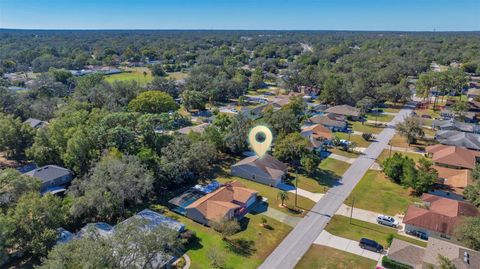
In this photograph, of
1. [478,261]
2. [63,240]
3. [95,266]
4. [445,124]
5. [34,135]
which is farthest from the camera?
[445,124]

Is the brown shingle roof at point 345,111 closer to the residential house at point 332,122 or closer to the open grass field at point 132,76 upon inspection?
the residential house at point 332,122

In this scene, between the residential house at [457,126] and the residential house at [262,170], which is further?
the residential house at [457,126]

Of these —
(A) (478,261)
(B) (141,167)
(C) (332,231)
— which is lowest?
(C) (332,231)

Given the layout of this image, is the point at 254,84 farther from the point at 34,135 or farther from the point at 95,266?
the point at 95,266

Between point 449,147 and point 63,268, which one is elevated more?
point 63,268

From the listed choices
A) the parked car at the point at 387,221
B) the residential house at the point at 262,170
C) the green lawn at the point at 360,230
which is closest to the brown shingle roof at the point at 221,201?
the residential house at the point at 262,170

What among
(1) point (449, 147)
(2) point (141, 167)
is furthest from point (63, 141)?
(1) point (449, 147)

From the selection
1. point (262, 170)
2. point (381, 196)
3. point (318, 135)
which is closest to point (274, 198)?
point (262, 170)
